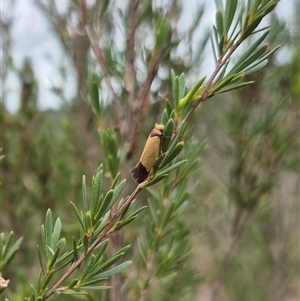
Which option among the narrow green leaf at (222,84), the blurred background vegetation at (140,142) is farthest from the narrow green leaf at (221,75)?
the blurred background vegetation at (140,142)

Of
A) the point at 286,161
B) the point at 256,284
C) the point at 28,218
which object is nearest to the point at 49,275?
the point at 286,161

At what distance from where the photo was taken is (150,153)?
385 millimetres

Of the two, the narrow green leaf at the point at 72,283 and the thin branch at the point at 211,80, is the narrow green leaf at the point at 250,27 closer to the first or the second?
the thin branch at the point at 211,80

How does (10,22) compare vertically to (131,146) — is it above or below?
above

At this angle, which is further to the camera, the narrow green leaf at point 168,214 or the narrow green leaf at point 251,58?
the narrow green leaf at point 168,214

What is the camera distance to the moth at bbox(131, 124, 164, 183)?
1.25 feet

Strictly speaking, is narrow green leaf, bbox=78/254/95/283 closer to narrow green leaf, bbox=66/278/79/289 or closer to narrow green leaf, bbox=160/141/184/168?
narrow green leaf, bbox=66/278/79/289

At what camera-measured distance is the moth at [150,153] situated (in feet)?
1.25

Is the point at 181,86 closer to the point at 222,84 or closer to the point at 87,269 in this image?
the point at 222,84

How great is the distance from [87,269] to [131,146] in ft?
0.83

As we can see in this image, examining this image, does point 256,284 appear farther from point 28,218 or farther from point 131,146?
point 131,146

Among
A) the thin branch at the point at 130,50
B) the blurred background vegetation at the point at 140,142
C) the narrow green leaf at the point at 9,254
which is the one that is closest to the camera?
the narrow green leaf at the point at 9,254

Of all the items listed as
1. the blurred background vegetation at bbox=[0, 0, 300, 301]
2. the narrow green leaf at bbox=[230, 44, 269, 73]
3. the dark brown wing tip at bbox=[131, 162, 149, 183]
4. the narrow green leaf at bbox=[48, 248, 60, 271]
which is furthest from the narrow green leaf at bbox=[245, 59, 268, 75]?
the blurred background vegetation at bbox=[0, 0, 300, 301]

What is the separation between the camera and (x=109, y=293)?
691 mm
